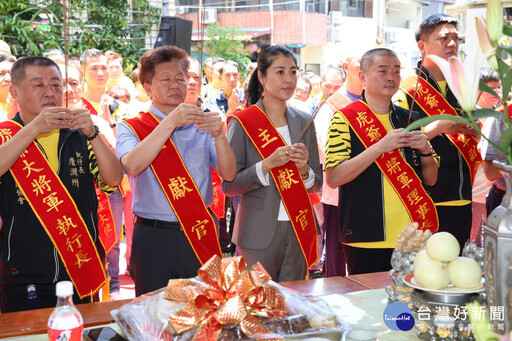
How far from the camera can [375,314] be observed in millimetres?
1320

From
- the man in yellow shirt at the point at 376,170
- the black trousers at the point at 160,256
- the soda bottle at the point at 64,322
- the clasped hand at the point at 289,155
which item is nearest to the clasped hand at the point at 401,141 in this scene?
the man in yellow shirt at the point at 376,170

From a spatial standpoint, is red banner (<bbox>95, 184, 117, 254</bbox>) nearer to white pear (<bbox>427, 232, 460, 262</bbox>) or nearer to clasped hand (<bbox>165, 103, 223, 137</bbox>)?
clasped hand (<bbox>165, 103, 223, 137</bbox>)

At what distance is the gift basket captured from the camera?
108 cm

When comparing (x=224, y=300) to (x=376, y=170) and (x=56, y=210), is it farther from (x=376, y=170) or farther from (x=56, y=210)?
(x=376, y=170)

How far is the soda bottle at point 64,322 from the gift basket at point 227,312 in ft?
0.45

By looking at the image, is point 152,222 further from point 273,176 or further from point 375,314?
point 375,314

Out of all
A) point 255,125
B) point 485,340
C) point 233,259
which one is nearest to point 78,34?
point 255,125

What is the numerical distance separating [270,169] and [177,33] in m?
1.18

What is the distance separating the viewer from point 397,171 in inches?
88.3

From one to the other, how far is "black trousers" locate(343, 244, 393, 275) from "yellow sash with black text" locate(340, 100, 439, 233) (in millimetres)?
190

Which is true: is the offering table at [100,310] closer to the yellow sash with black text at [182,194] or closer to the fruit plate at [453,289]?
the fruit plate at [453,289]

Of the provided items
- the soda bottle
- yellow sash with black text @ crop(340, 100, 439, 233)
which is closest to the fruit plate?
the soda bottle

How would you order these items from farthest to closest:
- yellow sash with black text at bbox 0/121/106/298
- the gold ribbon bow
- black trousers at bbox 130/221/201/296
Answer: black trousers at bbox 130/221/201/296, yellow sash with black text at bbox 0/121/106/298, the gold ribbon bow

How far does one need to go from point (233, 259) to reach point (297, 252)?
111cm
